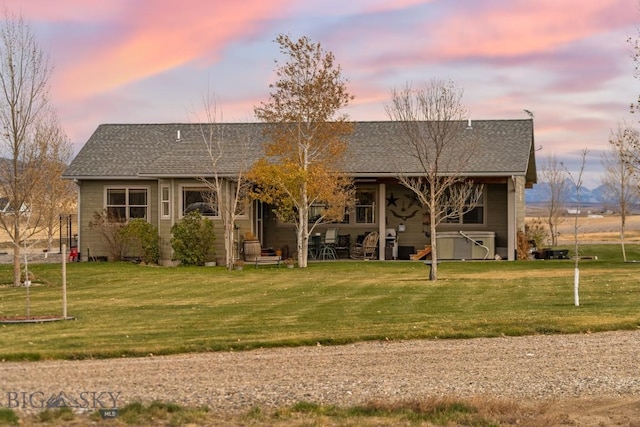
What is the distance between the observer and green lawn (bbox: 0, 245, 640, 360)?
12062 mm

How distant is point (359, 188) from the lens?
104 ft

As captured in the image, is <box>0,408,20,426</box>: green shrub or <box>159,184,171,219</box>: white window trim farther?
<box>159,184,171,219</box>: white window trim

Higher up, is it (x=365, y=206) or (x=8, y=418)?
(x=365, y=206)

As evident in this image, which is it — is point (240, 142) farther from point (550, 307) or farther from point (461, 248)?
point (550, 307)

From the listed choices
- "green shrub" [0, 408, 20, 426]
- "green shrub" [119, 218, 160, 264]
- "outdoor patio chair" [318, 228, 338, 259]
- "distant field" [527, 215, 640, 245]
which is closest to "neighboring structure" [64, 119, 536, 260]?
"green shrub" [119, 218, 160, 264]

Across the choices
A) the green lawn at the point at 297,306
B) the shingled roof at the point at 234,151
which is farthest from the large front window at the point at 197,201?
the green lawn at the point at 297,306

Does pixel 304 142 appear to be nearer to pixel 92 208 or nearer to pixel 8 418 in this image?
pixel 92 208

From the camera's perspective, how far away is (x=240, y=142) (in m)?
32.4

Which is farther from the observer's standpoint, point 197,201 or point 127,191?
point 127,191

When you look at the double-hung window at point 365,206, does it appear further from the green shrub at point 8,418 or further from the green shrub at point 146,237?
the green shrub at point 8,418

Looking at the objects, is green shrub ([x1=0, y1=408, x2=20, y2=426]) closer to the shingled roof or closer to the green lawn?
the green lawn

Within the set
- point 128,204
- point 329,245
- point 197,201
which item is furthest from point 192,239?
point 329,245

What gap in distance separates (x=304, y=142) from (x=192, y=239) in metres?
4.81

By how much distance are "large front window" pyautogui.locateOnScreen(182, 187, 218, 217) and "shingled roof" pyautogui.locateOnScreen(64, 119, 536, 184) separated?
0.82m
